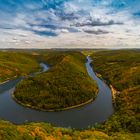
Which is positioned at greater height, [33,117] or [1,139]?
[1,139]

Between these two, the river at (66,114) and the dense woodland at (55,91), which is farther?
the dense woodland at (55,91)

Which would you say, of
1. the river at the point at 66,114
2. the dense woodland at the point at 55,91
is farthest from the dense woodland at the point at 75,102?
the river at the point at 66,114

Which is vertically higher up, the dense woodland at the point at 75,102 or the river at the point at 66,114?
the dense woodland at the point at 75,102

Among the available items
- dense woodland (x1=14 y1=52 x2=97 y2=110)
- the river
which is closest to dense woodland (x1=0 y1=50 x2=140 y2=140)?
dense woodland (x1=14 y1=52 x2=97 y2=110)

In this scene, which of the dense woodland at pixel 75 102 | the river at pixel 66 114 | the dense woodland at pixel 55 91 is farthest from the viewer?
the dense woodland at pixel 55 91

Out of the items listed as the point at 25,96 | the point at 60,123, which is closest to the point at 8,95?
the point at 25,96

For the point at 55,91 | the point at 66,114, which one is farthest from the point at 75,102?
the point at 55,91

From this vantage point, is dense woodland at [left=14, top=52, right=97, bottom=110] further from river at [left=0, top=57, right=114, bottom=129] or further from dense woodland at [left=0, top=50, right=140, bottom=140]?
river at [left=0, top=57, right=114, bottom=129]

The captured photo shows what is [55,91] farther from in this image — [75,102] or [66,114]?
[66,114]

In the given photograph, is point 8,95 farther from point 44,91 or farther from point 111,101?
point 111,101

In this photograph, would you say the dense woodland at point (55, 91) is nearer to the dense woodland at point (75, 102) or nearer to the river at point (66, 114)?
the dense woodland at point (75, 102)

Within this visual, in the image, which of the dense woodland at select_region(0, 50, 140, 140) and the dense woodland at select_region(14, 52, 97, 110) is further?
the dense woodland at select_region(14, 52, 97, 110)
